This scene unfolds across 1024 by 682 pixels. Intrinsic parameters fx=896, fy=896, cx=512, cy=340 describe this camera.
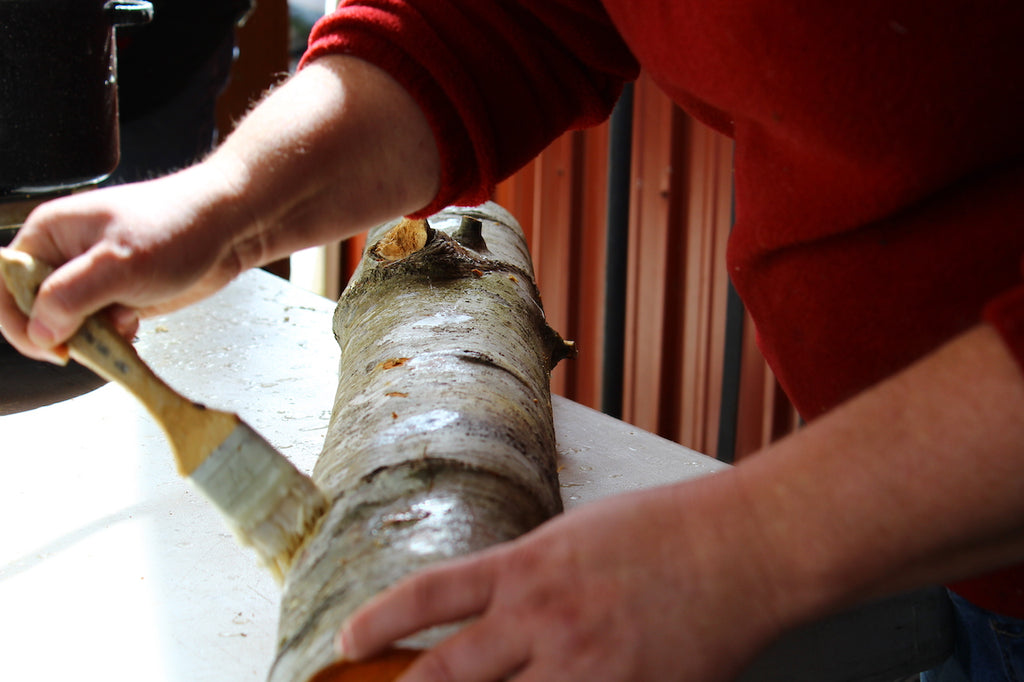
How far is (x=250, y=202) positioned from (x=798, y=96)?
57 cm

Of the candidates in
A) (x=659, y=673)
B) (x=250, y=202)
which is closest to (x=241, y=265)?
(x=250, y=202)

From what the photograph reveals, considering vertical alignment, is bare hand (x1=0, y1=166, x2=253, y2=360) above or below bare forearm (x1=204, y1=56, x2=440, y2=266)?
below

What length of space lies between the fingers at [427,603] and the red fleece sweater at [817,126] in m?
0.40

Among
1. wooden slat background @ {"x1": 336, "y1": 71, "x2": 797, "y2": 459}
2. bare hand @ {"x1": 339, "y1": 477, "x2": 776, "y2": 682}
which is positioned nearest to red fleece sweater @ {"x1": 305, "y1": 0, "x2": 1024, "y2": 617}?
bare hand @ {"x1": 339, "y1": 477, "x2": 776, "y2": 682}

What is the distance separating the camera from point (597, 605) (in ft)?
2.10

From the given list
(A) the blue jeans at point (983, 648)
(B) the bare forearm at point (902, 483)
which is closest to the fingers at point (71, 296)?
(B) the bare forearm at point (902, 483)

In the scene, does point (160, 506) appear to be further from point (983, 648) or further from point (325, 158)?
point (983, 648)

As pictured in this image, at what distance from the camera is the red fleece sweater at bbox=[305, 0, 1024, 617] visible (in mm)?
768

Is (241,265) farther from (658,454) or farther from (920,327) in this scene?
(658,454)

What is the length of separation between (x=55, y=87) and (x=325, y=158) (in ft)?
4.11

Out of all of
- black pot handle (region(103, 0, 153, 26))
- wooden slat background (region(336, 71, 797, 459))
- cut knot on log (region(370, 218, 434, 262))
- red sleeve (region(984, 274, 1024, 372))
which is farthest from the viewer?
wooden slat background (region(336, 71, 797, 459))

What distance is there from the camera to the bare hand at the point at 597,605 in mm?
632

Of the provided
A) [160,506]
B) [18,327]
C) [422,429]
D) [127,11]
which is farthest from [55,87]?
[422,429]

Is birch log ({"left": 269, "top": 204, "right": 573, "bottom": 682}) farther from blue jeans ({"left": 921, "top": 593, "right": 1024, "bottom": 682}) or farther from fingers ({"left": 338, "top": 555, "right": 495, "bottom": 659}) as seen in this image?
blue jeans ({"left": 921, "top": 593, "right": 1024, "bottom": 682})
